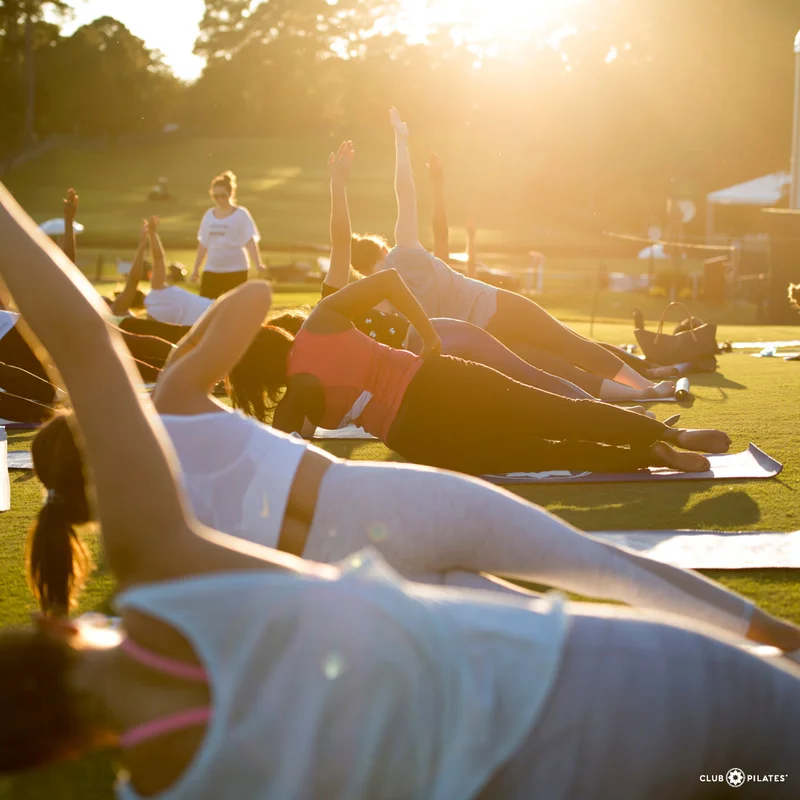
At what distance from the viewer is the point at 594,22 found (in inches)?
2078

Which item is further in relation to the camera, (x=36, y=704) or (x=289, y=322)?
(x=289, y=322)

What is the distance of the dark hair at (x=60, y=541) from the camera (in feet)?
7.72

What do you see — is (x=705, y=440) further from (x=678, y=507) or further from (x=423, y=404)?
(x=423, y=404)

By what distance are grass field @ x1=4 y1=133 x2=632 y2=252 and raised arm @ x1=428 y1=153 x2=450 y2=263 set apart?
30.8 metres

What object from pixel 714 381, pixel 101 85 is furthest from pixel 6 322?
pixel 101 85

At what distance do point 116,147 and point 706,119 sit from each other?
39253 mm

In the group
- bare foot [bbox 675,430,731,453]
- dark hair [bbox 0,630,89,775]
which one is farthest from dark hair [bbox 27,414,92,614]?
bare foot [bbox 675,430,731,453]

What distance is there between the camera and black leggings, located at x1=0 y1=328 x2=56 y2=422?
7.03m

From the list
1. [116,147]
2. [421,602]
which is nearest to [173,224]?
[116,147]

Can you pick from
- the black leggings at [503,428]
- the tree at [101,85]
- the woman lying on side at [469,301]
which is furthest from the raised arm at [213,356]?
the tree at [101,85]

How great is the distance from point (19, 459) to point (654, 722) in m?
5.15

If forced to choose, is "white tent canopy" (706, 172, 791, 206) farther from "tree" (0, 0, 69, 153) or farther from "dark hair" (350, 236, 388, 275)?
"tree" (0, 0, 69, 153)

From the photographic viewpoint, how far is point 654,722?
149 centimetres

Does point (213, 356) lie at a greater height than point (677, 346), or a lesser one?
greater
